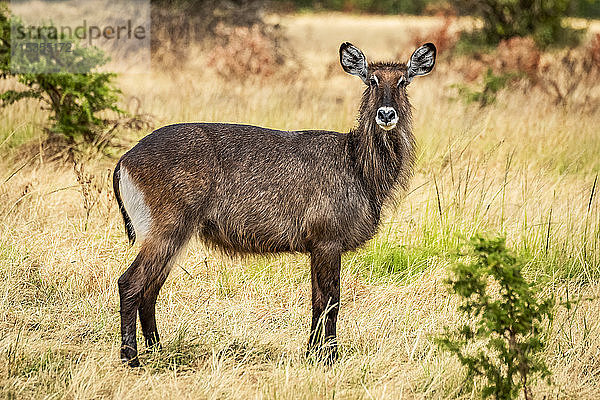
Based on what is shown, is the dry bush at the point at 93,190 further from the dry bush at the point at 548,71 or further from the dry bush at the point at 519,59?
the dry bush at the point at 519,59

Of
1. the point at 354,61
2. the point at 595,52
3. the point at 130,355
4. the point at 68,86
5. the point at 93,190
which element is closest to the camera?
the point at 130,355

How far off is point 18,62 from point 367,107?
13.4 feet

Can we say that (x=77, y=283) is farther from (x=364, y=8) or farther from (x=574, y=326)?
(x=364, y=8)

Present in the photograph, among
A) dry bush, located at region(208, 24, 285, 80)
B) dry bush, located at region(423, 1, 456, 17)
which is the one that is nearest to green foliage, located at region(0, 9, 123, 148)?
dry bush, located at region(208, 24, 285, 80)

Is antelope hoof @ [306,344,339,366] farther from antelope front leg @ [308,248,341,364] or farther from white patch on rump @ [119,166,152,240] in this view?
white patch on rump @ [119,166,152,240]

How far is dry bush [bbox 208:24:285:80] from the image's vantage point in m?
11.1

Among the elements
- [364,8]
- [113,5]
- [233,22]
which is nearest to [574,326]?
[233,22]

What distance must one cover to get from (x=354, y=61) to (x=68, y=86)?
3.64 metres

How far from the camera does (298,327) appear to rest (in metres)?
4.45

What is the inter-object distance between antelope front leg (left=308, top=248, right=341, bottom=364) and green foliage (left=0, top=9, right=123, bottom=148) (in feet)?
11.2

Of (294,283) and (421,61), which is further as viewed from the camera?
(294,283)

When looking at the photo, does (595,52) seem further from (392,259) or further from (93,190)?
(93,190)

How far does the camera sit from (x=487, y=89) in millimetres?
9453

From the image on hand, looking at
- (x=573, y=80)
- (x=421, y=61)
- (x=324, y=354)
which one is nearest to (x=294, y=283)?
(x=324, y=354)
